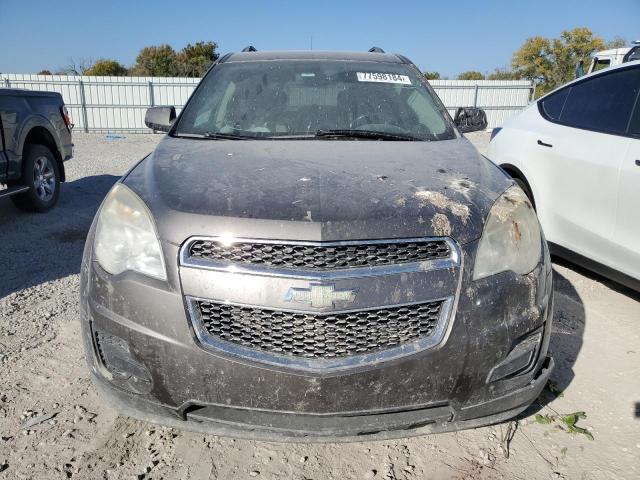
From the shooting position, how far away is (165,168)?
7.67 ft

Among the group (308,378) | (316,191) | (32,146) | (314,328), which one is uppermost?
(316,191)

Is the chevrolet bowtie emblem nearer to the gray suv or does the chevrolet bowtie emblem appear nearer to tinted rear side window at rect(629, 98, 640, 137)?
the gray suv

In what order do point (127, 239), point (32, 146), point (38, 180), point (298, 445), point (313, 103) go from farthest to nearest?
point (38, 180)
point (32, 146)
point (313, 103)
point (298, 445)
point (127, 239)

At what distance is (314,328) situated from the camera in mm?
1774

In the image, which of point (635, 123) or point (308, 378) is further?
point (635, 123)

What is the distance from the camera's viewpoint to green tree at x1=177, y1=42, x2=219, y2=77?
139ft

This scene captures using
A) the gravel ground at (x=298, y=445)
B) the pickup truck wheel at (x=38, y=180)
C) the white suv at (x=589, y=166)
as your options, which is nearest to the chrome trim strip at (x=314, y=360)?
the gravel ground at (x=298, y=445)

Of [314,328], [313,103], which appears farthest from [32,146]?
[314,328]

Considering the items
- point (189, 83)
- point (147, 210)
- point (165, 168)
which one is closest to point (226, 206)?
point (147, 210)

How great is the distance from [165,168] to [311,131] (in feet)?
3.11

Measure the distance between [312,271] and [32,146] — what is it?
5631 millimetres

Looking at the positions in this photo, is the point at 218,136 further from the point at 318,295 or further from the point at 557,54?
the point at 557,54

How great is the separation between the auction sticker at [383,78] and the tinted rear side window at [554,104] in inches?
59.3

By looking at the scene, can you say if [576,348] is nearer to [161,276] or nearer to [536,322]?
[536,322]
